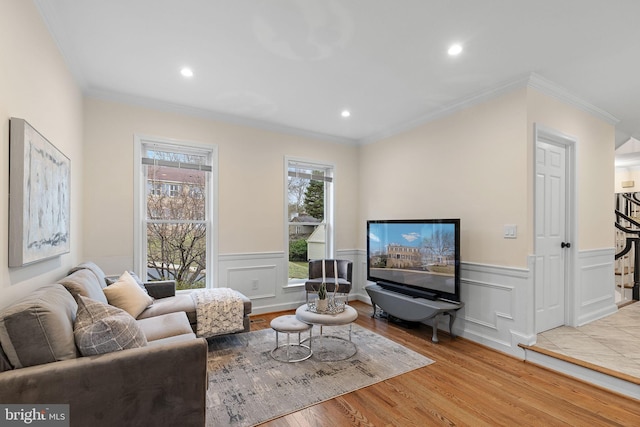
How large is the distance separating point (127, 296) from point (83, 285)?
0.59 metres

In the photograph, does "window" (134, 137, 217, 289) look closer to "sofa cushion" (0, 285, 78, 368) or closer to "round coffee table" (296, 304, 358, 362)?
"round coffee table" (296, 304, 358, 362)

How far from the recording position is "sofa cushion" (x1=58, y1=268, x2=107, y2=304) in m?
1.92

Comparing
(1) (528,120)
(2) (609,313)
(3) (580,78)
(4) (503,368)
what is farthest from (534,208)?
(2) (609,313)

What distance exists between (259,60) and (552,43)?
93.0 inches

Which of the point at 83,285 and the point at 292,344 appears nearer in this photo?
the point at 83,285

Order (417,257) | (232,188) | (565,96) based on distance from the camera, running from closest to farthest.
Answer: (565,96), (417,257), (232,188)

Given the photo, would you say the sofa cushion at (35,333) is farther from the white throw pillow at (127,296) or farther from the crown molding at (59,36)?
the crown molding at (59,36)

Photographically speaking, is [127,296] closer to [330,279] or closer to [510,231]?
[330,279]

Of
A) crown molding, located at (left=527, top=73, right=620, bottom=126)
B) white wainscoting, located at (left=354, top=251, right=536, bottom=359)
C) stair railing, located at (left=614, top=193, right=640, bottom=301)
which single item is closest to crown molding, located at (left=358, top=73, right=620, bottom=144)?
crown molding, located at (left=527, top=73, right=620, bottom=126)

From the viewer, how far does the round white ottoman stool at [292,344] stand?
268cm

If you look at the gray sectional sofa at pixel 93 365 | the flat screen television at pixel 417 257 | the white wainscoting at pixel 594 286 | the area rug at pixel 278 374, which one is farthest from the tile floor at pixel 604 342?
the gray sectional sofa at pixel 93 365

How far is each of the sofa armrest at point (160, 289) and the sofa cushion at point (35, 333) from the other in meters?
1.81

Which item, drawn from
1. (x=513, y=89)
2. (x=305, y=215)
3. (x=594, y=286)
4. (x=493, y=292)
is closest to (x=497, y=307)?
(x=493, y=292)

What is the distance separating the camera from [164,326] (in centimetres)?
232
